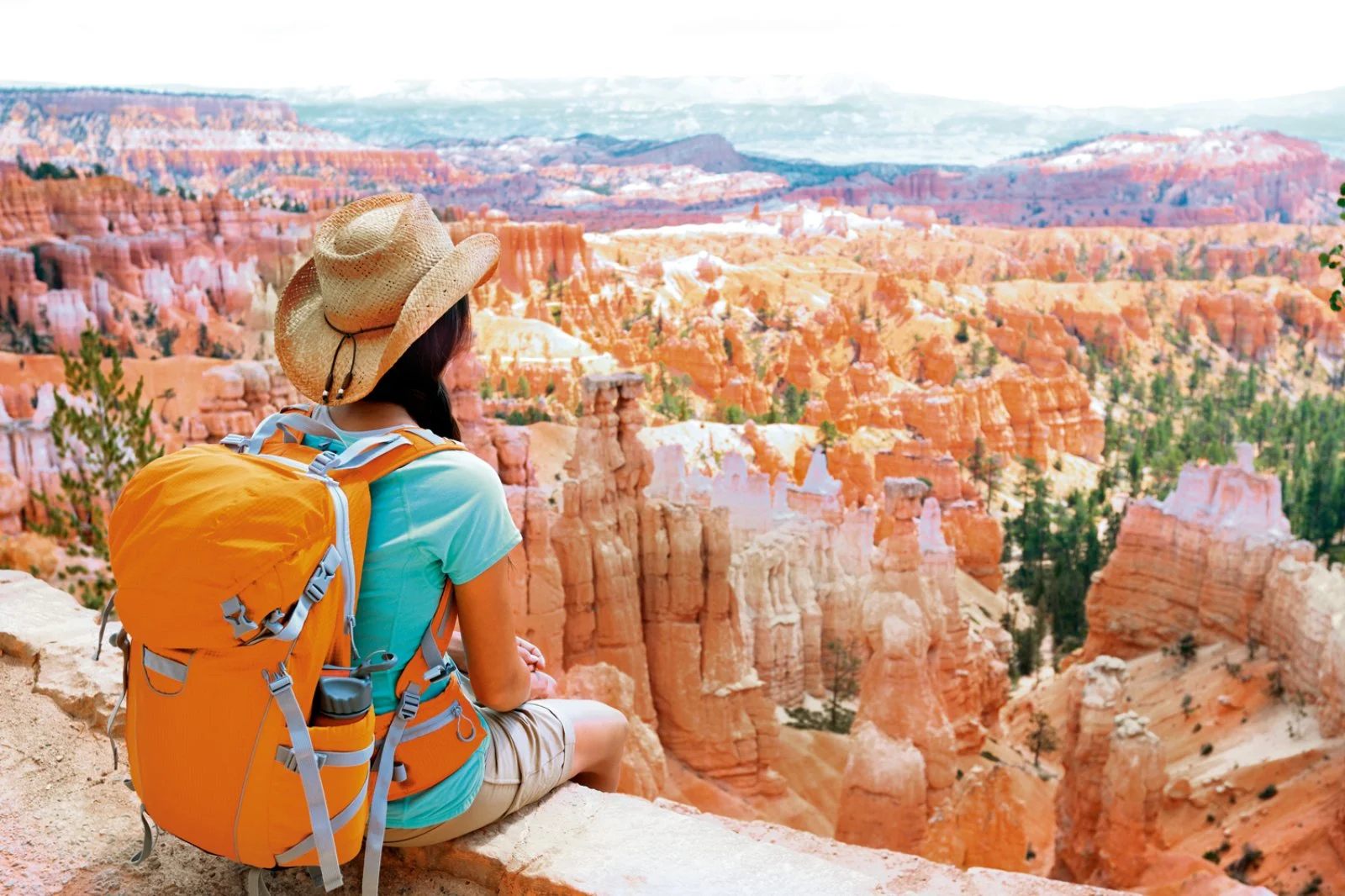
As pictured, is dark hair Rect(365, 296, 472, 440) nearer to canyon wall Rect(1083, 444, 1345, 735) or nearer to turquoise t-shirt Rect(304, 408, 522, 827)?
turquoise t-shirt Rect(304, 408, 522, 827)

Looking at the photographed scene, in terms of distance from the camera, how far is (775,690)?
12.5 m

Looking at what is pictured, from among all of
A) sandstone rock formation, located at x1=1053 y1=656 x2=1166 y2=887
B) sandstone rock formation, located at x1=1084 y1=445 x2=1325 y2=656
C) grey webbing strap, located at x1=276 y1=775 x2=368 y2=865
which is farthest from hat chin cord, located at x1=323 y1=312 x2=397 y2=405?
sandstone rock formation, located at x1=1084 y1=445 x2=1325 y2=656

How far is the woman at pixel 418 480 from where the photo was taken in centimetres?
159

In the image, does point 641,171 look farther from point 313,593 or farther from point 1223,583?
point 313,593

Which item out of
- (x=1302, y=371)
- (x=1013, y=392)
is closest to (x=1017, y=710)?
(x=1013, y=392)

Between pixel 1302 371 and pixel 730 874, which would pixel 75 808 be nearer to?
pixel 730 874

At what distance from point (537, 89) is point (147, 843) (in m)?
100

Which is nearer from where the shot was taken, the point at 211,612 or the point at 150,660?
the point at 211,612

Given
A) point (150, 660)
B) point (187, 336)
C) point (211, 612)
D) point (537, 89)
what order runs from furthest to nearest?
1. point (537, 89)
2. point (187, 336)
3. point (150, 660)
4. point (211, 612)

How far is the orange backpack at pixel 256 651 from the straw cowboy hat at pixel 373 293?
13cm

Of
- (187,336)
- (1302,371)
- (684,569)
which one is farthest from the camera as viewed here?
(1302,371)

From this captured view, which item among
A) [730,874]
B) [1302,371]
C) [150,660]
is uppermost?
[150,660]

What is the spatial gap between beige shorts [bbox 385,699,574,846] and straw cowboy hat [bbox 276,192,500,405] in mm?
600

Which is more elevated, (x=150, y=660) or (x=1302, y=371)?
(x=150, y=660)
